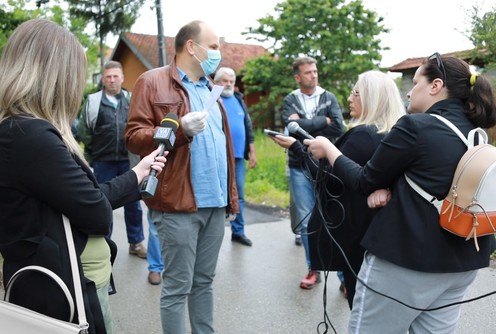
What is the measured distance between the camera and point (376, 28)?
940 inches

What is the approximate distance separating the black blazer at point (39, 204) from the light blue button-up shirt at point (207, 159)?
111 centimetres

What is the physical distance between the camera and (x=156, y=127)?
277 centimetres

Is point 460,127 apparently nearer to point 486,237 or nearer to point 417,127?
point 417,127

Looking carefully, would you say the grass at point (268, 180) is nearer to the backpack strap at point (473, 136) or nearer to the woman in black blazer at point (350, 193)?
the woman in black blazer at point (350, 193)

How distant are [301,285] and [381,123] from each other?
216 cm

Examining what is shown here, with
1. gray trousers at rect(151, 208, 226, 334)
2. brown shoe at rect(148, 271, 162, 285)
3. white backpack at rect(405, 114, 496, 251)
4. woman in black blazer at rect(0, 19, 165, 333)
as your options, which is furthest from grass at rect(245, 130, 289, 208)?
woman in black blazer at rect(0, 19, 165, 333)

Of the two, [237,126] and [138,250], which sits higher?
[237,126]

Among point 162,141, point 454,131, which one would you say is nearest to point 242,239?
point 162,141

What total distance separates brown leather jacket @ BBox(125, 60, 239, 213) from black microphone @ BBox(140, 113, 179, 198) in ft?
0.74

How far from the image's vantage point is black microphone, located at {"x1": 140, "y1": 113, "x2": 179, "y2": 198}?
6.68 feet

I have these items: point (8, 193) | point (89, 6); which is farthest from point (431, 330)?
point (89, 6)

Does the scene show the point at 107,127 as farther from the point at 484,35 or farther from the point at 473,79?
the point at 484,35

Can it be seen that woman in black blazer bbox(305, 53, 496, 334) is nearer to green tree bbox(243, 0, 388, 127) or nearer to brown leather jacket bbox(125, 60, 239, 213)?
brown leather jacket bbox(125, 60, 239, 213)

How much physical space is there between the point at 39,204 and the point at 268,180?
29.0ft
